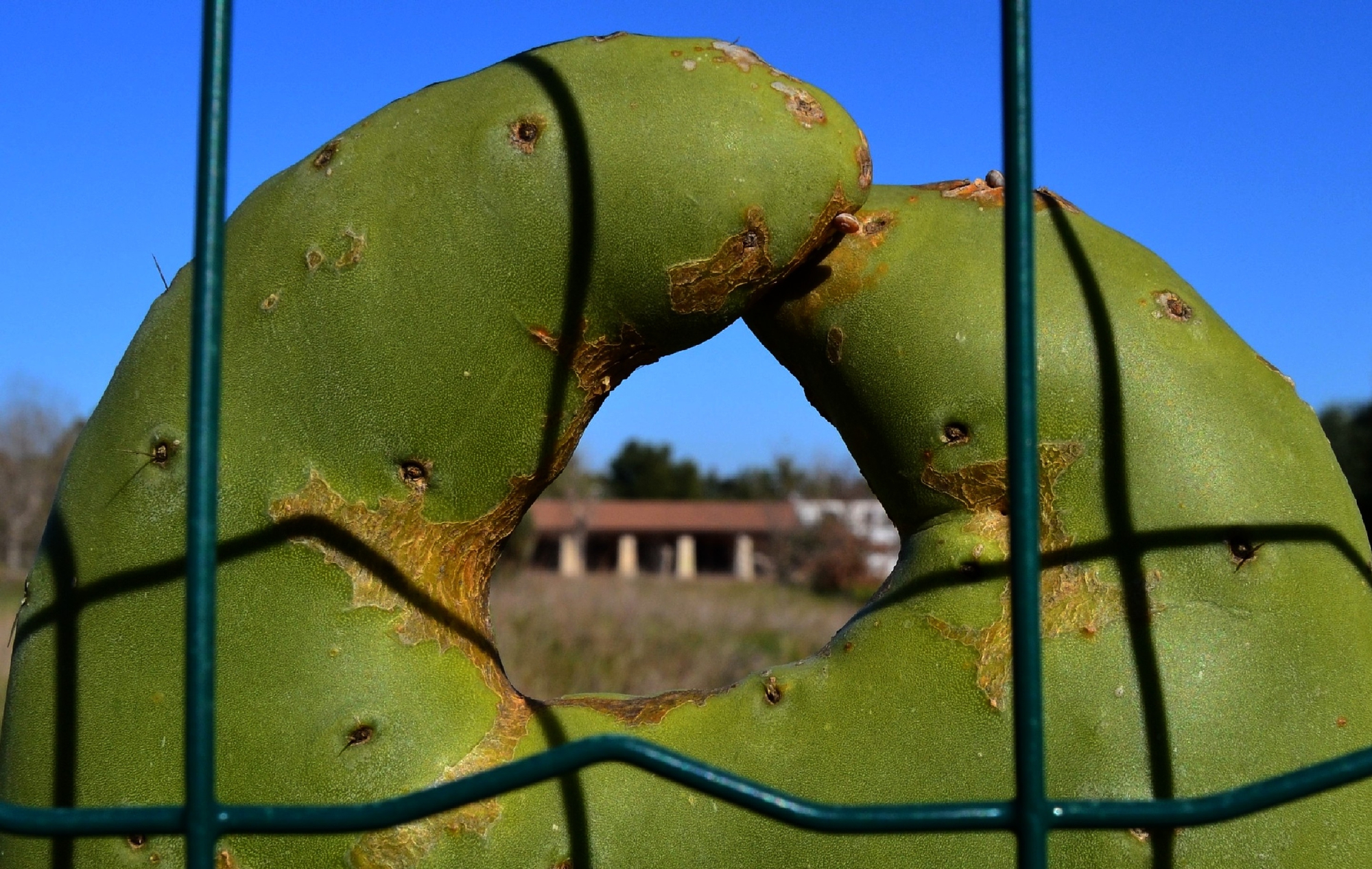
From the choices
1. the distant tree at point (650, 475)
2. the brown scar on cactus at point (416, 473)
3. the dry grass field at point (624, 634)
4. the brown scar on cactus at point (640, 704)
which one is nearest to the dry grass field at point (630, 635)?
the dry grass field at point (624, 634)

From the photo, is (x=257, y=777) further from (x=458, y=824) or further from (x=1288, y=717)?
(x=1288, y=717)

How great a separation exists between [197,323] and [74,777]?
0.36m

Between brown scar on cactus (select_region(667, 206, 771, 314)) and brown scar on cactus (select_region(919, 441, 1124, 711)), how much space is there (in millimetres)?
171

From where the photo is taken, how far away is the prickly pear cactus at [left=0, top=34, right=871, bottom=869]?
0.71 metres

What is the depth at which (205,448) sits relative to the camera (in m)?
0.52

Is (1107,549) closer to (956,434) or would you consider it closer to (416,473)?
(956,434)

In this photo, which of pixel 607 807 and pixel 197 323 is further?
pixel 607 807

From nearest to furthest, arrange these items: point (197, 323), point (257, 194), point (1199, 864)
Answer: point (197, 323)
point (1199, 864)
point (257, 194)

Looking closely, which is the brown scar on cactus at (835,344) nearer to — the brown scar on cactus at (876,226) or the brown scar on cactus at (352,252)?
the brown scar on cactus at (876,226)

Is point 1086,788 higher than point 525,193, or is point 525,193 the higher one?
point 525,193

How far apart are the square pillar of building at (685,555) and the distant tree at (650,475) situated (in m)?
2.78

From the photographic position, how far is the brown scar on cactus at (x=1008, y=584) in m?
0.71

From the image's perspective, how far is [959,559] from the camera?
762 millimetres

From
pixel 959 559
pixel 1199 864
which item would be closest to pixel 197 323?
pixel 959 559
